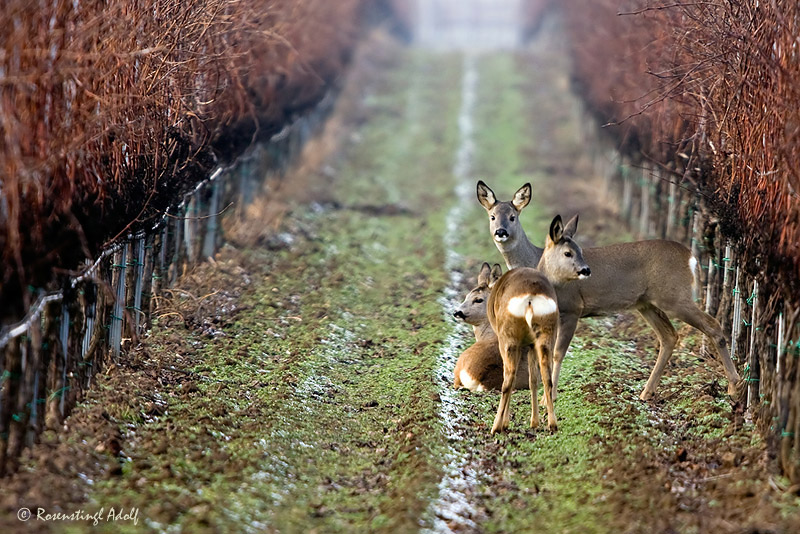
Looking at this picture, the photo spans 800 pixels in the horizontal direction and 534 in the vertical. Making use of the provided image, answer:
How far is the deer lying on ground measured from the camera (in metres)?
9.38

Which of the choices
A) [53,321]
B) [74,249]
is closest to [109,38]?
[74,249]

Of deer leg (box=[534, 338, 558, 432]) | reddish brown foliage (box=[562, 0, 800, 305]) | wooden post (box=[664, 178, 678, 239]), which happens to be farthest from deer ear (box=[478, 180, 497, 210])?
wooden post (box=[664, 178, 678, 239])

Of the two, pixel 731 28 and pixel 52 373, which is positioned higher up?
pixel 731 28

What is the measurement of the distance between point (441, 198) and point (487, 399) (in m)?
12.0

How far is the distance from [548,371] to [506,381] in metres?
0.37

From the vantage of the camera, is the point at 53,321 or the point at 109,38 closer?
the point at 53,321

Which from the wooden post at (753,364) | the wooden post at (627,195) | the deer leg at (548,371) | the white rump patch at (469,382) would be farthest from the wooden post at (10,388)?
the wooden post at (627,195)

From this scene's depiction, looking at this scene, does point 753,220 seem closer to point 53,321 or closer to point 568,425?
point 568,425

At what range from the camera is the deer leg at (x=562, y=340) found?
928 centimetres

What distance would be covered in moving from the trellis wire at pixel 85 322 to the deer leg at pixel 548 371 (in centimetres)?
341

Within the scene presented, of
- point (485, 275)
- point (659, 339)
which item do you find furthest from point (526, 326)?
point (485, 275)

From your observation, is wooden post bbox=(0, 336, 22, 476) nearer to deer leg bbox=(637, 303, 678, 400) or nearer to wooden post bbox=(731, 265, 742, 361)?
deer leg bbox=(637, 303, 678, 400)

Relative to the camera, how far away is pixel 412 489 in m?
6.96

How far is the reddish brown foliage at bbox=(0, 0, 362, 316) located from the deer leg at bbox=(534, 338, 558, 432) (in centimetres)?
367
